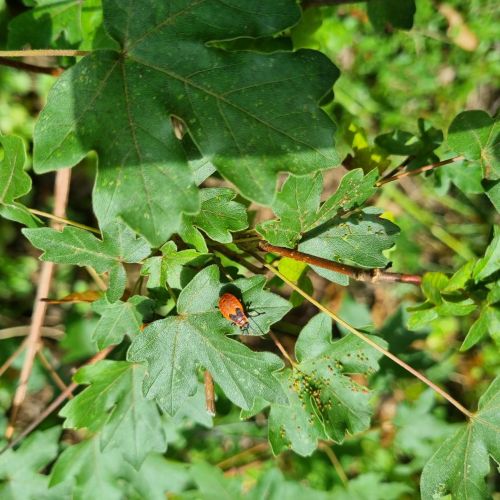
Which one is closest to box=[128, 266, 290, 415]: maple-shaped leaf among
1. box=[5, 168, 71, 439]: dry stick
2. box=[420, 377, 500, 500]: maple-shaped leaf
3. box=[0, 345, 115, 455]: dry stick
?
box=[0, 345, 115, 455]: dry stick

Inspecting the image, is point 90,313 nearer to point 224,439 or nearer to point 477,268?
point 224,439

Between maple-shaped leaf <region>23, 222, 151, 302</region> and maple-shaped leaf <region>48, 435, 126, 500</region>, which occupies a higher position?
maple-shaped leaf <region>23, 222, 151, 302</region>

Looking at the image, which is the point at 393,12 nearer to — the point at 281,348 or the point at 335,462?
the point at 281,348

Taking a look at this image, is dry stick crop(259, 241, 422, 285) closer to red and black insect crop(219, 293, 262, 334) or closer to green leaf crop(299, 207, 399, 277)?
green leaf crop(299, 207, 399, 277)

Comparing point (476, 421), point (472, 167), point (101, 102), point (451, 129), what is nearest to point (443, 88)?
point (472, 167)

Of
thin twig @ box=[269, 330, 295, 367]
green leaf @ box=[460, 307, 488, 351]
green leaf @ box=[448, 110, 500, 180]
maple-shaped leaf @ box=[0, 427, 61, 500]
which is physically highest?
green leaf @ box=[448, 110, 500, 180]

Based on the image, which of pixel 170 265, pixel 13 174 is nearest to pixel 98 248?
pixel 170 265

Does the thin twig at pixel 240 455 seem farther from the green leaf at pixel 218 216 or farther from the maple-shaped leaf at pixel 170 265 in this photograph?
the green leaf at pixel 218 216
